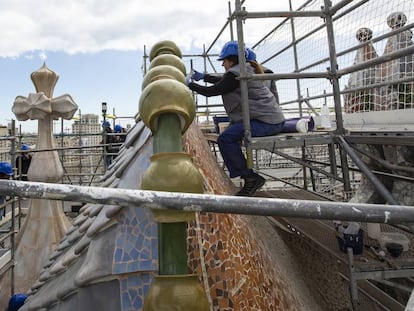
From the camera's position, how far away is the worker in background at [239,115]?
9.94ft

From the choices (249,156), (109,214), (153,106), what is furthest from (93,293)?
(249,156)

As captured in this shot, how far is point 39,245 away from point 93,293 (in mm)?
6255

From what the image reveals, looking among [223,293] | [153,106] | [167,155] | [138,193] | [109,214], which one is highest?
[153,106]

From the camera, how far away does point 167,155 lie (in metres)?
1.13

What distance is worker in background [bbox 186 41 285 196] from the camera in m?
3.03

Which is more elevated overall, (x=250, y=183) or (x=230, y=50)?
(x=230, y=50)

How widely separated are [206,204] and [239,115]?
2411mm

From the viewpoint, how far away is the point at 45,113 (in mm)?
7418

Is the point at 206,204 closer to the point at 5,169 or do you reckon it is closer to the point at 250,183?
the point at 250,183

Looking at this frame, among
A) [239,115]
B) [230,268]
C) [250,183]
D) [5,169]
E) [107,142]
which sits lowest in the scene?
[230,268]

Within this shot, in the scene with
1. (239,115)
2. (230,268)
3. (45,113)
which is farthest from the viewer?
(45,113)

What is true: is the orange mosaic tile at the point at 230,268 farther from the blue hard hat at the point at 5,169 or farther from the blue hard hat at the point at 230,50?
the blue hard hat at the point at 5,169

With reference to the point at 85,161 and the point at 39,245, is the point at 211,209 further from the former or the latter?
the point at 85,161

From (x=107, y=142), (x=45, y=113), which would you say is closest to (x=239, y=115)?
(x=45, y=113)
